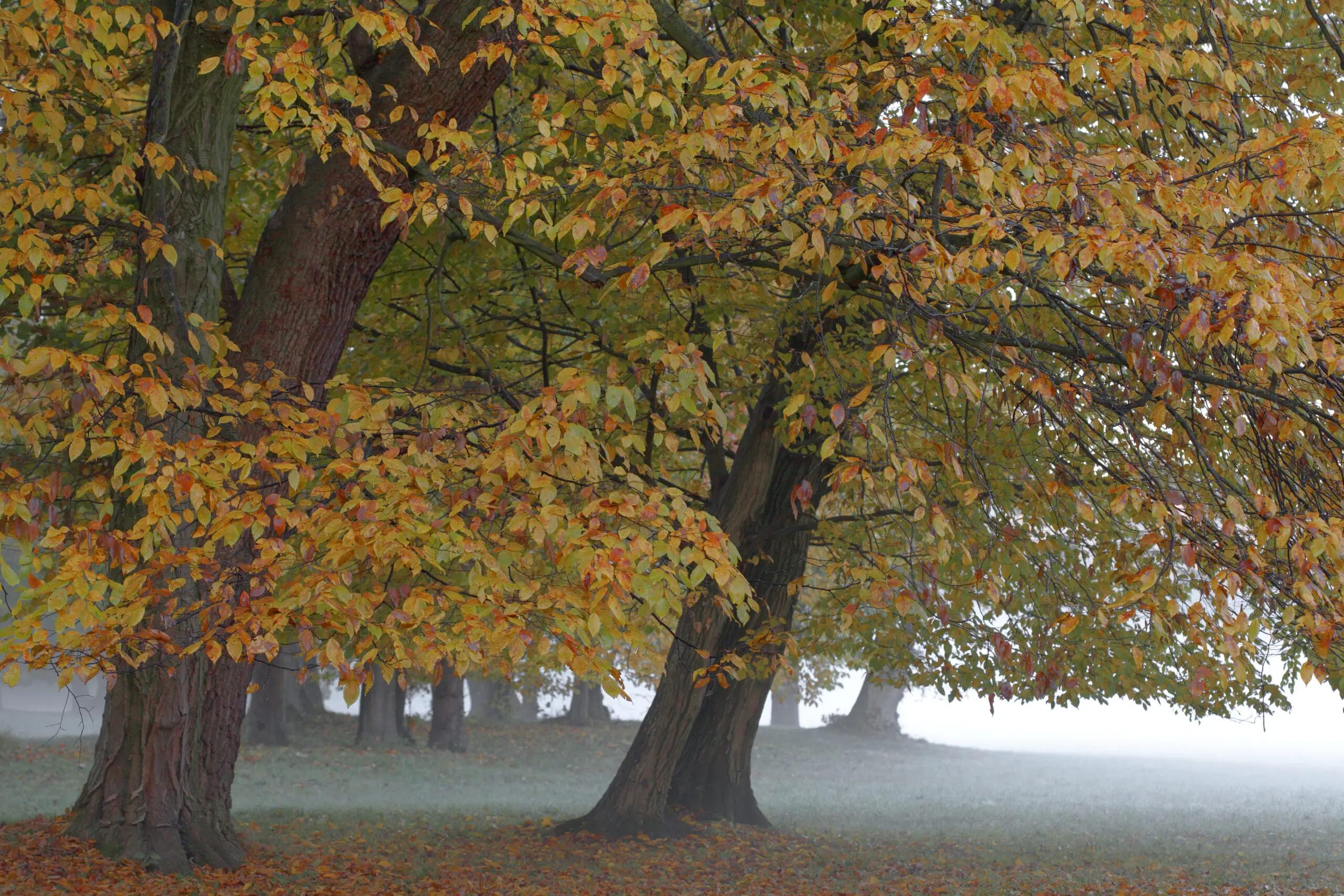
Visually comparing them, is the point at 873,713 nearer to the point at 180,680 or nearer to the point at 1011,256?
the point at 180,680

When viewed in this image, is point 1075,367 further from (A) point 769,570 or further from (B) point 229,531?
(B) point 229,531

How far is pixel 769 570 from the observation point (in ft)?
41.6

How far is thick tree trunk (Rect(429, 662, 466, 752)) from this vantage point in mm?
25094

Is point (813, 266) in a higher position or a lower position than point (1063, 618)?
higher

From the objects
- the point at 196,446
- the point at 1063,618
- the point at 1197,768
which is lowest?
the point at 1197,768

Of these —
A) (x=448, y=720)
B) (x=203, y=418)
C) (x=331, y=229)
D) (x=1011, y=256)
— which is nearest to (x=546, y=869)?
(x=203, y=418)

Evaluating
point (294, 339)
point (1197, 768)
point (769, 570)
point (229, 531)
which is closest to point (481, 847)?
point (769, 570)

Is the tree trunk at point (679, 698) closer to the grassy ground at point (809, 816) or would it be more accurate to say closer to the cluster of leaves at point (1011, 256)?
the grassy ground at point (809, 816)

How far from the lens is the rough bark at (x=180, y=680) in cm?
755

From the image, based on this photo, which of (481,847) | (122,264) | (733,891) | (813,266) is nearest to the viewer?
(122,264)

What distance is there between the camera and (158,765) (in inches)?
326

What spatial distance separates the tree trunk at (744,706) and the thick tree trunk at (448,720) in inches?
469

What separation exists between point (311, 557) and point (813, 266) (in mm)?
3955

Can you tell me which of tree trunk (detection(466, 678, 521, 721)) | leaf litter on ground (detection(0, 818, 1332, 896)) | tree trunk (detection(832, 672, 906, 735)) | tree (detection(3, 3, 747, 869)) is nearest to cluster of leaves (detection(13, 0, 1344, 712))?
tree (detection(3, 3, 747, 869))
